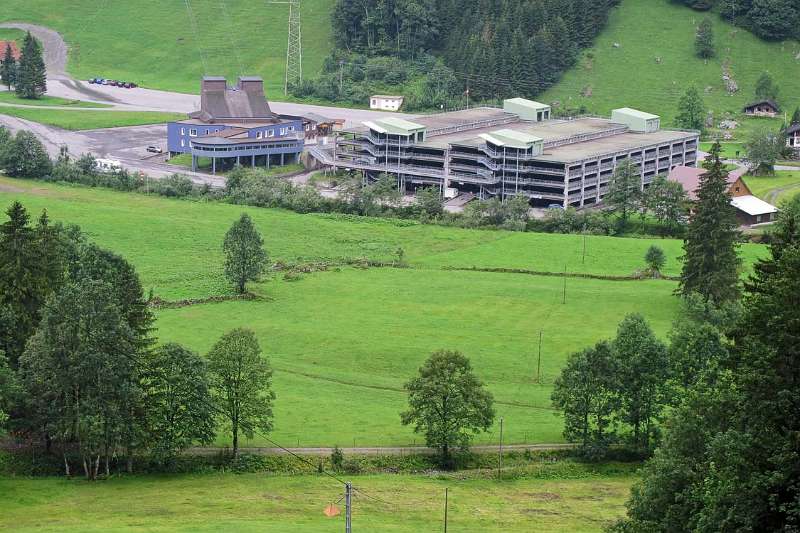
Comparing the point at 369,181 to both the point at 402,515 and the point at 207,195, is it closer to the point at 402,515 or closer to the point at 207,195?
the point at 207,195

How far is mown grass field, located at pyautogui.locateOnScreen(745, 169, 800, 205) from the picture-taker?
4449 inches

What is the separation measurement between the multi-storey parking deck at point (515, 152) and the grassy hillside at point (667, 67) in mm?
13903

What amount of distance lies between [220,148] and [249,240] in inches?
1808

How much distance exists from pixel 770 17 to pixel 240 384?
113 meters

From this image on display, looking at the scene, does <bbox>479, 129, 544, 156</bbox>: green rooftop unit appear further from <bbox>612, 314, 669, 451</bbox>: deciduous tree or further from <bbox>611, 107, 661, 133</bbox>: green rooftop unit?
<bbox>612, 314, 669, 451</bbox>: deciduous tree

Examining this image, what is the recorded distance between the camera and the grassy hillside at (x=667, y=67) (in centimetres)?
14625

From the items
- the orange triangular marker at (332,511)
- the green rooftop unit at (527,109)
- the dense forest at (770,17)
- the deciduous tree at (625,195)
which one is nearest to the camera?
the orange triangular marker at (332,511)

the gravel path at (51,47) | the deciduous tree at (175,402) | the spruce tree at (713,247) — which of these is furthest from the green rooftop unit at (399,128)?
the deciduous tree at (175,402)

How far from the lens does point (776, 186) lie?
11806 cm

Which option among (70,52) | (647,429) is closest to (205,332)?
(647,429)

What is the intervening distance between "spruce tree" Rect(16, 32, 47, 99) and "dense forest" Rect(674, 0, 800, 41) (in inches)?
3134

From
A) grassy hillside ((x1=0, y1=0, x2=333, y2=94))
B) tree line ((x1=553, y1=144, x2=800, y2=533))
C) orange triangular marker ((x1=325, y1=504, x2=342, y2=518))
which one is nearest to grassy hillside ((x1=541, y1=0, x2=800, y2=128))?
grassy hillside ((x1=0, y1=0, x2=333, y2=94))

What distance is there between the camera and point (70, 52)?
568 feet

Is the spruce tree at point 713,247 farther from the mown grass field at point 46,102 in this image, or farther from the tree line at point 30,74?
the tree line at point 30,74
